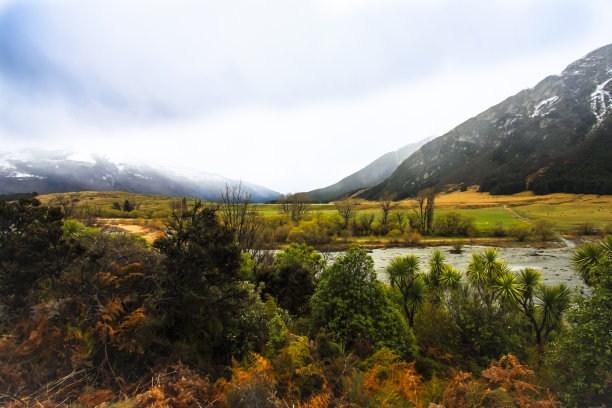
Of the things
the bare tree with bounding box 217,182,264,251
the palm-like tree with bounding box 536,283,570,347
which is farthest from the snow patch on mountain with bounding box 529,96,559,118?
the bare tree with bounding box 217,182,264,251

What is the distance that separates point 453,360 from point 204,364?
1191 centimetres

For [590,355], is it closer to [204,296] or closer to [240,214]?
[204,296]

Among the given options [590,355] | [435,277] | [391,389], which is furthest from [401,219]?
[391,389]

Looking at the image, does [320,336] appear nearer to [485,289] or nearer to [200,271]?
[200,271]

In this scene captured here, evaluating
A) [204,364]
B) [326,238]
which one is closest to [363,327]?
[204,364]

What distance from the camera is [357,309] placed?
33.4ft

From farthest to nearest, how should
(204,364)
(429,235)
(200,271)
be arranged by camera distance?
(429,235)
(200,271)
(204,364)

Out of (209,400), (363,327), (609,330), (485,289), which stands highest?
(609,330)

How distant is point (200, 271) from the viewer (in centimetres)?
818

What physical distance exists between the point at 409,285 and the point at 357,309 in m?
8.85

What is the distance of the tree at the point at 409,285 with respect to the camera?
16.9 metres

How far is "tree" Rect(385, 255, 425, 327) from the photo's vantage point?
55.6ft

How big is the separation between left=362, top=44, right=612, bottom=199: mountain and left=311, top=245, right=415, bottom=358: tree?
110063 mm

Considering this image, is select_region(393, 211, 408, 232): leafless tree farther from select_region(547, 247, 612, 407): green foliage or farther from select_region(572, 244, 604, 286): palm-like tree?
select_region(547, 247, 612, 407): green foliage
